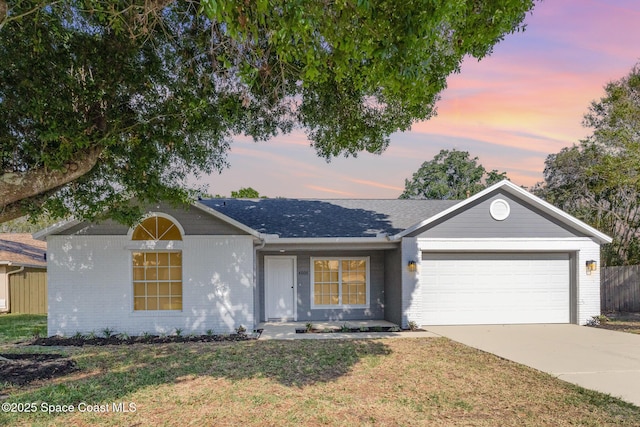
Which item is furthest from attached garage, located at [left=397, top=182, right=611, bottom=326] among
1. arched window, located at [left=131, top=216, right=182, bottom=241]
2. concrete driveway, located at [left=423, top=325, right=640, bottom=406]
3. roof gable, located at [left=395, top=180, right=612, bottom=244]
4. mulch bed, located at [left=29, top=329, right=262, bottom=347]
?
arched window, located at [left=131, top=216, right=182, bottom=241]

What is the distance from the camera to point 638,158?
40.5 feet

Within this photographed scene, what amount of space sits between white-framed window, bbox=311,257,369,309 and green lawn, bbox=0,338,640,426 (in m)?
4.43

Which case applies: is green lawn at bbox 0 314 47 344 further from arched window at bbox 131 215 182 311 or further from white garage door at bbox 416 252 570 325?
white garage door at bbox 416 252 570 325

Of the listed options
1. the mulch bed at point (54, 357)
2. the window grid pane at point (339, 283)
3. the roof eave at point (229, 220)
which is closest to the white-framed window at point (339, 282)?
the window grid pane at point (339, 283)

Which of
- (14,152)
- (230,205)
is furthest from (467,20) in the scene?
(230,205)

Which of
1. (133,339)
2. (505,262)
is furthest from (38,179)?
(505,262)

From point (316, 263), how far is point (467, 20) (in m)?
9.40

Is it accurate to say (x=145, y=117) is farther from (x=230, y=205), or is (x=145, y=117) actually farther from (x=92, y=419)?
(x=230, y=205)

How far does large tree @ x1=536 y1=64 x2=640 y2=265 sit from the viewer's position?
12.9 m

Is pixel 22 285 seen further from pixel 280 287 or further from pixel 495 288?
pixel 495 288

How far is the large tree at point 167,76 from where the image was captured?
5145mm

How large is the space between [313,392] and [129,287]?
710 cm

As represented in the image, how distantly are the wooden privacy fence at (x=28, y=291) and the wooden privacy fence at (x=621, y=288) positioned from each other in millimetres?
22327

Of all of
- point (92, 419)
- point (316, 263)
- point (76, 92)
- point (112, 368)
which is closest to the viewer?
point (92, 419)
